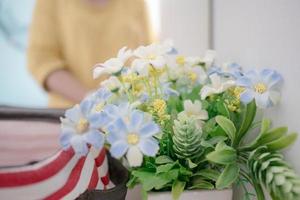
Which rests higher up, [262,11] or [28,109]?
[262,11]

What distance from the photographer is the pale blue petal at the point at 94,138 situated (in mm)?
456

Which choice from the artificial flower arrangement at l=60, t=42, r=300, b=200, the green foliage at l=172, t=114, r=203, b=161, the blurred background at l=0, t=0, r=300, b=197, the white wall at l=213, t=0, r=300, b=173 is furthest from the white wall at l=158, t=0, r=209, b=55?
the green foliage at l=172, t=114, r=203, b=161

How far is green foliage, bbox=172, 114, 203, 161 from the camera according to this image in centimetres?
47

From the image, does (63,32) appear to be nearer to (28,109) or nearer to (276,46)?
(28,109)

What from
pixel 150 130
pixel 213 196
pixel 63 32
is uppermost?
pixel 63 32

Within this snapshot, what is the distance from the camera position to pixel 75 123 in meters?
0.48

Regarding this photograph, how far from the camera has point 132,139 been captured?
16.7 inches

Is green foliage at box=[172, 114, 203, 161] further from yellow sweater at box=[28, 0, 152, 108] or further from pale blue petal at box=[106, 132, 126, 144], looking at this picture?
yellow sweater at box=[28, 0, 152, 108]

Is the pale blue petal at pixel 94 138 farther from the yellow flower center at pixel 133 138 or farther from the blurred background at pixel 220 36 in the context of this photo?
the blurred background at pixel 220 36

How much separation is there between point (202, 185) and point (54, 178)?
0.21 meters

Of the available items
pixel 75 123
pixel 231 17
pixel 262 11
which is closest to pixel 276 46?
pixel 262 11

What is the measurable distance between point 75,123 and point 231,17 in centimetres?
34

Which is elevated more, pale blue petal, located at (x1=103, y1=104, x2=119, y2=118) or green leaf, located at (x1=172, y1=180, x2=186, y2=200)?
pale blue petal, located at (x1=103, y1=104, x2=119, y2=118)

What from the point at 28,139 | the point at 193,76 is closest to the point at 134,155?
the point at 193,76
